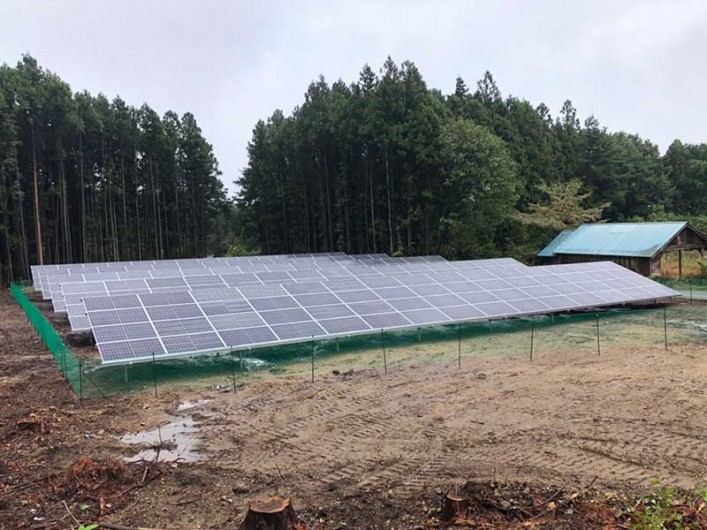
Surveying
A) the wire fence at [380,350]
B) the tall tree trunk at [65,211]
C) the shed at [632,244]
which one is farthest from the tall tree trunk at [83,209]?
the shed at [632,244]

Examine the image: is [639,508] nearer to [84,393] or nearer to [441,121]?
[84,393]

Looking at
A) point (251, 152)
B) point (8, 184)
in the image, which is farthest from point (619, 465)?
point (251, 152)

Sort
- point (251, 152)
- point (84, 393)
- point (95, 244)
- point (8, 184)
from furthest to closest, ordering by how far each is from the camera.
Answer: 1. point (251, 152)
2. point (95, 244)
3. point (8, 184)
4. point (84, 393)

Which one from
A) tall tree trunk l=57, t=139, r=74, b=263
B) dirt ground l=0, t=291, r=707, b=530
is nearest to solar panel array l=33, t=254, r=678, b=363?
dirt ground l=0, t=291, r=707, b=530

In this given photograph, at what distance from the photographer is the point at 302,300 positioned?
15.5 m

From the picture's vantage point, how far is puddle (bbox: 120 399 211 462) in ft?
23.0

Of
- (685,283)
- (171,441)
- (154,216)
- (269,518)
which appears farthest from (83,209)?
(685,283)

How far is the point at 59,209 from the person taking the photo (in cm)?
3562

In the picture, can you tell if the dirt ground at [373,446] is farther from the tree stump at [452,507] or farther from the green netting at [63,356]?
the green netting at [63,356]

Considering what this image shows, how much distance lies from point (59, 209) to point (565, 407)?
3660 cm

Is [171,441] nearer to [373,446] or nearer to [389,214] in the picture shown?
[373,446]

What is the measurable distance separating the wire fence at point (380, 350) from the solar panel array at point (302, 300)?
59 cm

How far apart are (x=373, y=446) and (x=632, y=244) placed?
2568cm

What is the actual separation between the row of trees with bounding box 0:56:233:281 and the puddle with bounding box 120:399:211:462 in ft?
94.7
